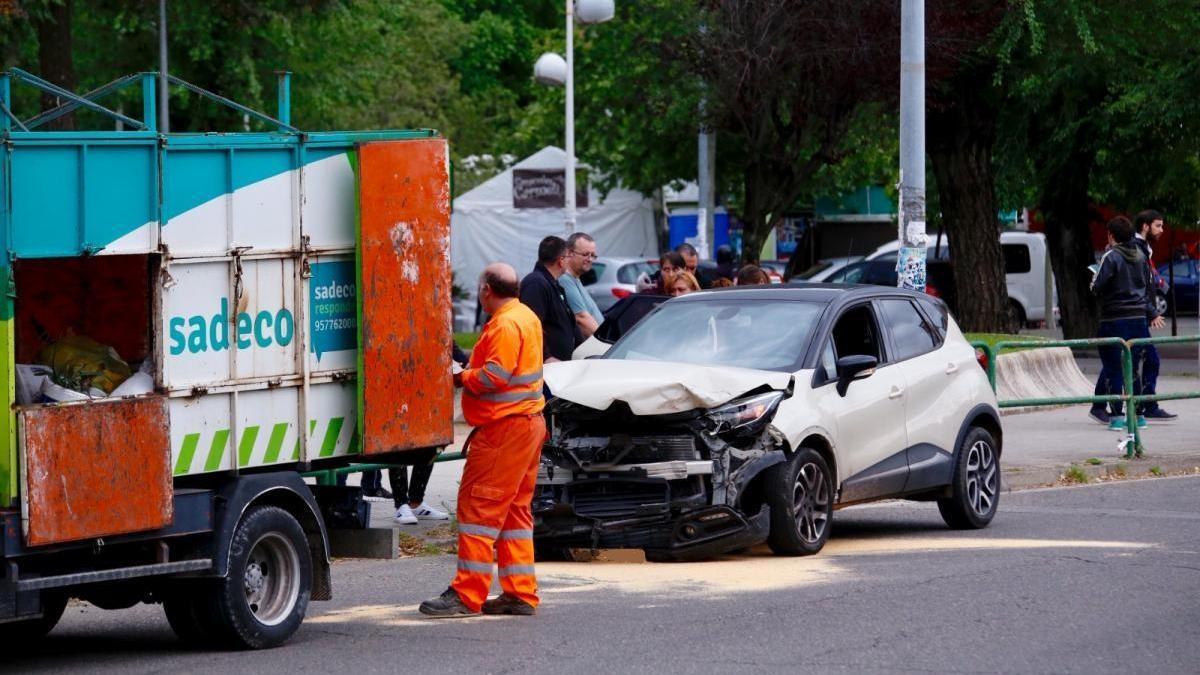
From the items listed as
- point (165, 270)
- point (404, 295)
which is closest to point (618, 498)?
point (404, 295)

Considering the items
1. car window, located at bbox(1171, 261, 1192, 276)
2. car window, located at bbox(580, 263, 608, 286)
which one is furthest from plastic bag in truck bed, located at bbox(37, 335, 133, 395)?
car window, located at bbox(1171, 261, 1192, 276)

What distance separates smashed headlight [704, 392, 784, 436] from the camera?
35.4ft

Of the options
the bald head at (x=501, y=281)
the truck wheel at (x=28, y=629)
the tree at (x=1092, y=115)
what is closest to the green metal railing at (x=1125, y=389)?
the tree at (x=1092, y=115)

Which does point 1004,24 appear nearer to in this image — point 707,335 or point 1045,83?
point 1045,83

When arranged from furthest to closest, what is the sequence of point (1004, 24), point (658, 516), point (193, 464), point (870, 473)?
1. point (1004, 24)
2. point (870, 473)
3. point (658, 516)
4. point (193, 464)

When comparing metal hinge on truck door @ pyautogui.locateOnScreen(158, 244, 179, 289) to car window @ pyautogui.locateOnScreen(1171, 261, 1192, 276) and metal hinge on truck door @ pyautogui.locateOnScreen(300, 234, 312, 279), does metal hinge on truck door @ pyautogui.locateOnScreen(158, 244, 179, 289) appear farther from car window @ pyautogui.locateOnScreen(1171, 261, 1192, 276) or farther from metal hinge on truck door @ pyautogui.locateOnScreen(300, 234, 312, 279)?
car window @ pyautogui.locateOnScreen(1171, 261, 1192, 276)

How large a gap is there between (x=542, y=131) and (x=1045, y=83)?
26209 mm

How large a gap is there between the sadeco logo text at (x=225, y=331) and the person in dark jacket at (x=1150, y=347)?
10533 millimetres

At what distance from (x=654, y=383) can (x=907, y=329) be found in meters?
2.51

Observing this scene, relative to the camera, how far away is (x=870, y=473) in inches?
464

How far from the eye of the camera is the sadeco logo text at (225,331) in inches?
321

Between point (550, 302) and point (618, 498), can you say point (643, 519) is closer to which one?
point (618, 498)

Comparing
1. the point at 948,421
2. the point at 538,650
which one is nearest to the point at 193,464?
the point at 538,650

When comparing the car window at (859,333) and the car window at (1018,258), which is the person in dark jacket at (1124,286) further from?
the car window at (1018,258)
